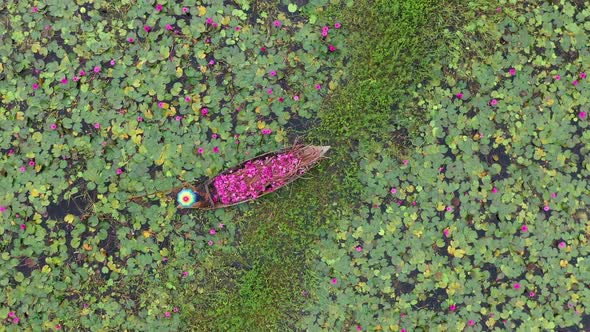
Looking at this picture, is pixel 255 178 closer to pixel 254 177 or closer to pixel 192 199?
pixel 254 177

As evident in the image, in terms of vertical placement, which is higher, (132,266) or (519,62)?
(519,62)

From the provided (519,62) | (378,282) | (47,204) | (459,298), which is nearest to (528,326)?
(459,298)

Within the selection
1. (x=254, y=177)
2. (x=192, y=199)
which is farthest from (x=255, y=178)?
(x=192, y=199)

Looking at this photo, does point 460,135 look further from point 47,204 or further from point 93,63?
point 47,204

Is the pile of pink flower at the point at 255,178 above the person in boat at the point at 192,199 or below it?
above

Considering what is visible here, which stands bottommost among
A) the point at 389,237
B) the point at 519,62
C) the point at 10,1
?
the point at 389,237

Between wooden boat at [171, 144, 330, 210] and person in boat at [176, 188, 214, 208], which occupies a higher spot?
wooden boat at [171, 144, 330, 210]

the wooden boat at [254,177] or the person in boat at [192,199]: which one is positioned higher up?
the wooden boat at [254,177]
